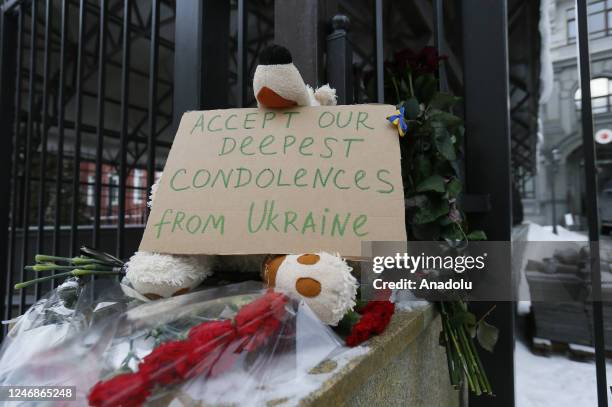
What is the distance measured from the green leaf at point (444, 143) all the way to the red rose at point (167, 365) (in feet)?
1.87

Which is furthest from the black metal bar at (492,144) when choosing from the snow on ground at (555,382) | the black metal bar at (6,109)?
the black metal bar at (6,109)

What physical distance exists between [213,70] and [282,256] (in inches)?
26.2

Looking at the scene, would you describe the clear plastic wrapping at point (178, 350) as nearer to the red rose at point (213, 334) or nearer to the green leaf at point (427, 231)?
the red rose at point (213, 334)

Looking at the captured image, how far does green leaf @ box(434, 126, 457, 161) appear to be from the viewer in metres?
0.69

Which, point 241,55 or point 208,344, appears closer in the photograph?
point 208,344

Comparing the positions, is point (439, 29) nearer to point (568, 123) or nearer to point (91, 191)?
point (91, 191)

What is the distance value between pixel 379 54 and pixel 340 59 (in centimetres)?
10

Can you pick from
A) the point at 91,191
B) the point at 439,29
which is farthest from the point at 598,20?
the point at 91,191

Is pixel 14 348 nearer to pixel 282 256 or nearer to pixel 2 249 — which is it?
pixel 282 256

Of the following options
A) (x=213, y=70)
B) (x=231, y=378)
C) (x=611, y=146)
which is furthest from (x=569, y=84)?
(x=231, y=378)

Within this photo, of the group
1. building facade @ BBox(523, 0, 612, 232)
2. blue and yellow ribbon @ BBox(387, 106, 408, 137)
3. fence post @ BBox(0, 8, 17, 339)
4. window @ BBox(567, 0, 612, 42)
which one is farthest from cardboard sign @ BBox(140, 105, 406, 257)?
window @ BBox(567, 0, 612, 42)

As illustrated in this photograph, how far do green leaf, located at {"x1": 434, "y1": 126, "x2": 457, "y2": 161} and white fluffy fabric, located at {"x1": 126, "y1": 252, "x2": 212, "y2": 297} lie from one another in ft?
1.71

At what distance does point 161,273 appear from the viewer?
1.92 ft

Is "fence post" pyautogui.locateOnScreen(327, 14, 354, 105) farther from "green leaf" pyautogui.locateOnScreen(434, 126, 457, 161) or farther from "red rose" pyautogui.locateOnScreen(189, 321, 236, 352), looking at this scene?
"red rose" pyautogui.locateOnScreen(189, 321, 236, 352)
